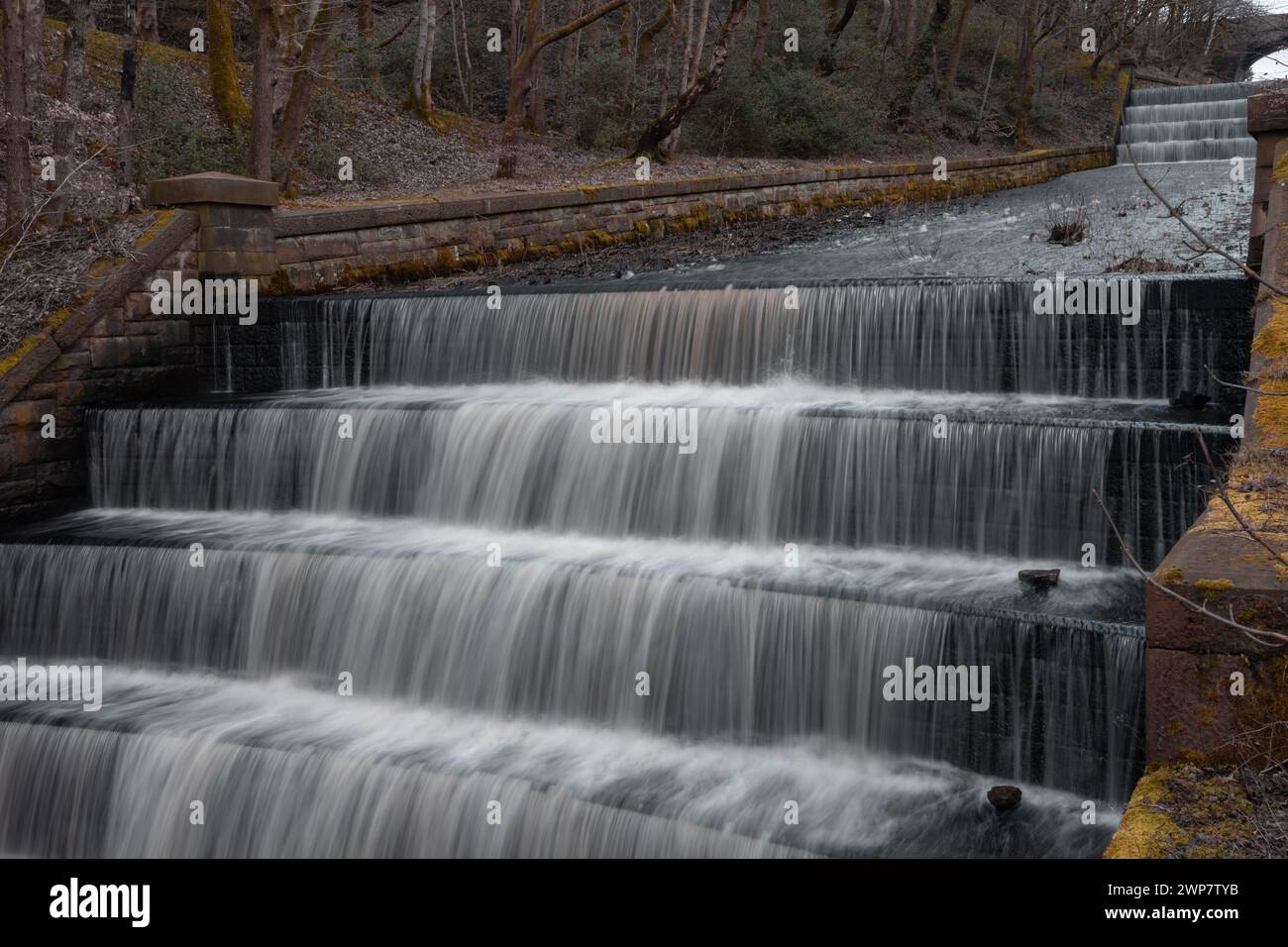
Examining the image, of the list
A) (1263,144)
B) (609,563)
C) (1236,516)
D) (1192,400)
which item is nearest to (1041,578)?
(1192,400)

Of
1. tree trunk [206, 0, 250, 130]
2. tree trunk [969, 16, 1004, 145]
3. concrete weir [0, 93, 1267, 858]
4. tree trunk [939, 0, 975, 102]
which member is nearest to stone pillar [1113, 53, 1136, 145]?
tree trunk [969, 16, 1004, 145]

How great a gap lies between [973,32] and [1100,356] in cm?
3090

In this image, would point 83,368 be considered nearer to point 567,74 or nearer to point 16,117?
point 16,117

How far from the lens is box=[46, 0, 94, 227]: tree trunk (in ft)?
45.0

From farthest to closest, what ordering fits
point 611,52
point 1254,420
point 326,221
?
point 611,52 < point 326,221 < point 1254,420

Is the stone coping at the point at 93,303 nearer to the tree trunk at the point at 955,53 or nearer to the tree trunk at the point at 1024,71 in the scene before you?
the tree trunk at the point at 955,53

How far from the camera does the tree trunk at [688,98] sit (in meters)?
21.7

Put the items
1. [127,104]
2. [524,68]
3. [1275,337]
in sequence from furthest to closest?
[524,68] < [127,104] < [1275,337]

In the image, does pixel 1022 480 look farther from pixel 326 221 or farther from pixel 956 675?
pixel 326 221

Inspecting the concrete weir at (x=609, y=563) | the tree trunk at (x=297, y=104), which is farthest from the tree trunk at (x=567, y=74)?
the concrete weir at (x=609, y=563)

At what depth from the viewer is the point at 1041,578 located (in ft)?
24.2

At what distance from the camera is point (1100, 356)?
9.60 m

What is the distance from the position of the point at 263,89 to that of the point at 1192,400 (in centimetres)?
1266
